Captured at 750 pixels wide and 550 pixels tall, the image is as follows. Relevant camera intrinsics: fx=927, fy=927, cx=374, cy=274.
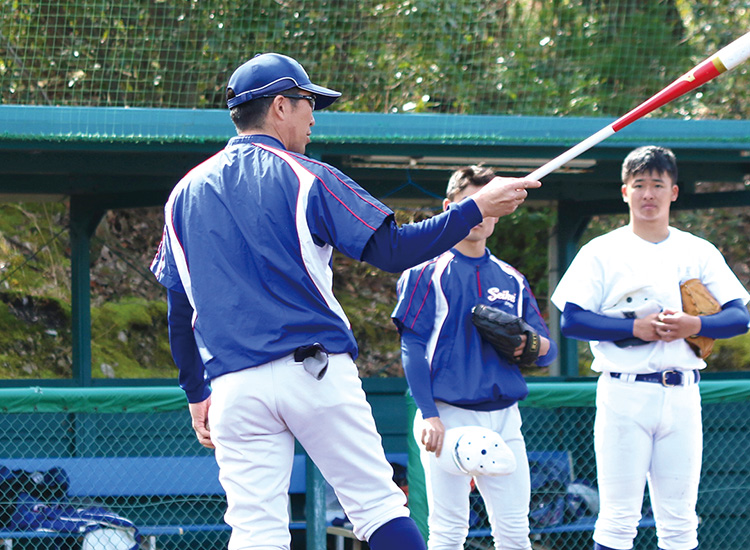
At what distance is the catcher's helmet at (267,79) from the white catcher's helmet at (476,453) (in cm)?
143

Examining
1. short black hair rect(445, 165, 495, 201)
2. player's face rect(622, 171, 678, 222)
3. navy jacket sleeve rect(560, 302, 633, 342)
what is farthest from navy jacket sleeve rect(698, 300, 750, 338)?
short black hair rect(445, 165, 495, 201)

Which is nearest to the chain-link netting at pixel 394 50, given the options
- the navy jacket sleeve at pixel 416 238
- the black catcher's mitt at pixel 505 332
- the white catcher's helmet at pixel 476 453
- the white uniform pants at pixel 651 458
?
the black catcher's mitt at pixel 505 332

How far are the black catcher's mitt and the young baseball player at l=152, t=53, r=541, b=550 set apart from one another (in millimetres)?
1102

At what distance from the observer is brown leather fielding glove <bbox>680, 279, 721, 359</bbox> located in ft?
11.8

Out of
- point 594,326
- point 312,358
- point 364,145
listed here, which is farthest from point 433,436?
point 364,145

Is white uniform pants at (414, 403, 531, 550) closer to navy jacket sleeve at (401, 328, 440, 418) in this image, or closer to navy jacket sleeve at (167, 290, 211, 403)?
navy jacket sleeve at (401, 328, 440, 418)

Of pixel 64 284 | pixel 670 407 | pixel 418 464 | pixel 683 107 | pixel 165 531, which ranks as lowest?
pixel 165 531

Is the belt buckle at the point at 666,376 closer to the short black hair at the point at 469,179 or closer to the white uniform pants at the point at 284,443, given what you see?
the short black hair at the point at 469,179

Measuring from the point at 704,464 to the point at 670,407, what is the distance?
1.25 meters

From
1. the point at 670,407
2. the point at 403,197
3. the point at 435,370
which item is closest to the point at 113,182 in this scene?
the point at 403,197

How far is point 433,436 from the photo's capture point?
11.2ft

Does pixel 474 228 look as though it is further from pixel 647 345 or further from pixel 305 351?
pixel 305 351

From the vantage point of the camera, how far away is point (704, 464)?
456 cm

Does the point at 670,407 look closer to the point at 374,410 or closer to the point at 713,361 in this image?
the point at 374,410
